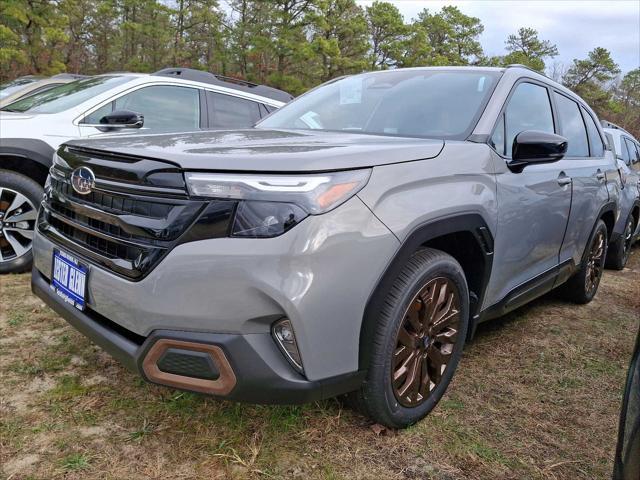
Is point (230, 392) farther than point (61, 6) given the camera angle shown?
No

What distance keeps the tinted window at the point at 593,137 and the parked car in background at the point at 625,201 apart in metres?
0.91

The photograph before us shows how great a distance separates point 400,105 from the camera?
2.76 metres

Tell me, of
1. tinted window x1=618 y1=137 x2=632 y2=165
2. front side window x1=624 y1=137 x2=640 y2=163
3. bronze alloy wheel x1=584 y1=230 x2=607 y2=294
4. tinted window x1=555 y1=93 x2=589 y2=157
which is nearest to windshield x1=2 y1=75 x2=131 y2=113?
tinted window x1=555 y1=93 x2=589 y2=157

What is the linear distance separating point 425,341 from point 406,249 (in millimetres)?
516

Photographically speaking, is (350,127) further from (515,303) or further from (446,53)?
(446,53)

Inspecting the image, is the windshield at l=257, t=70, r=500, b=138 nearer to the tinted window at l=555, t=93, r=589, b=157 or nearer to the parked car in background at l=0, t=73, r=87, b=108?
the tinted window at l=555, t=93, r=589, b=157

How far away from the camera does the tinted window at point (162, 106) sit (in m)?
4.27

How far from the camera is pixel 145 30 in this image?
22.3 m

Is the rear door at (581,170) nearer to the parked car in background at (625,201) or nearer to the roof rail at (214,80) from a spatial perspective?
the parked car in background at (625,201)

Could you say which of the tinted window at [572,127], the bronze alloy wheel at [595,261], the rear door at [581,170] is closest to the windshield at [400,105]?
the rear door at [581,170]

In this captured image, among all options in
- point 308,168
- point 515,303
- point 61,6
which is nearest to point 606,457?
point 515,303

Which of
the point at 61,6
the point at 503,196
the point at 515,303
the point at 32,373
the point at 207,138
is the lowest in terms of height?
the point at 32,373

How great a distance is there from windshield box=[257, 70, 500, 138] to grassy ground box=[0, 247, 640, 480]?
53.4 inches

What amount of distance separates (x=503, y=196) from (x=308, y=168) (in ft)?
4.05
